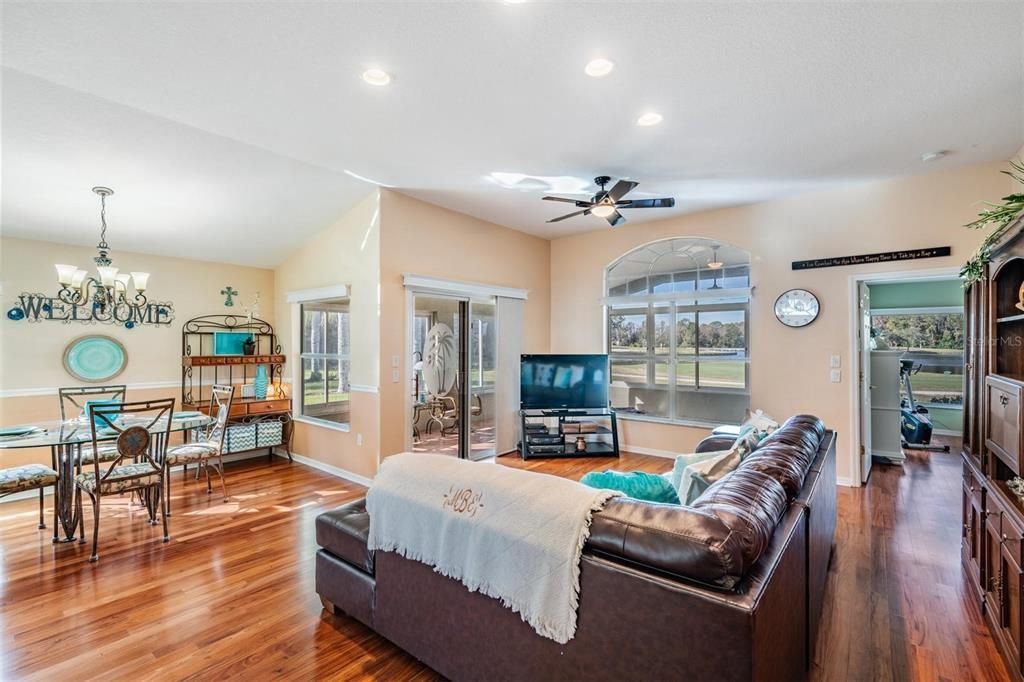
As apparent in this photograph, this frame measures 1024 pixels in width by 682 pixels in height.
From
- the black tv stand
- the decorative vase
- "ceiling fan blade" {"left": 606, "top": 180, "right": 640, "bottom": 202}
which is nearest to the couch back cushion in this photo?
"ceiling fan blade" {"left": 606, "top": 180, "right": 640, "bottom": 202}

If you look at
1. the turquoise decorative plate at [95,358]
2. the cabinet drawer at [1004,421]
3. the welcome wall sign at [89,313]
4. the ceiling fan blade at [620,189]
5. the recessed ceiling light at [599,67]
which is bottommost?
the cabinet drawer at [1004,421]

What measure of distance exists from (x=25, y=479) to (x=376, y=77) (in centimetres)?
365

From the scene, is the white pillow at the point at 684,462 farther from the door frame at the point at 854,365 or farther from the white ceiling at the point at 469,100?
the door frame at the point at 854,365

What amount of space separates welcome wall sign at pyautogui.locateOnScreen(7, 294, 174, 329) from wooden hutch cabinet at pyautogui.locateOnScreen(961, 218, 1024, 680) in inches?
240

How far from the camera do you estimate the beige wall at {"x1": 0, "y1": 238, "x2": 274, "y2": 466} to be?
427 centimetres

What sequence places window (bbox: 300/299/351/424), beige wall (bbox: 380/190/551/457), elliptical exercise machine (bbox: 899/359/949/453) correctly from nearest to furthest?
beige wall (bbox: 380/190/551/457), window (bbox: 300/299/351/424), elliptical exercise machine (bbox: 899/359/949/453)

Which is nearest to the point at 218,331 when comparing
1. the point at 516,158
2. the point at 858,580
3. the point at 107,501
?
the point at 107,501

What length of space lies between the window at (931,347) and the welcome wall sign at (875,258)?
3.28 metres

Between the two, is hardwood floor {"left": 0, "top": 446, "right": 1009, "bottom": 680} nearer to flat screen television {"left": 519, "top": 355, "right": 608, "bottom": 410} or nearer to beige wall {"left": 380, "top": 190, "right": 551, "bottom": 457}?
beige wall {"left": 380, "top": 190, "right": 551, "bottom": 457}

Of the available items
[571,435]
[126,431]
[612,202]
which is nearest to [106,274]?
[126,431]

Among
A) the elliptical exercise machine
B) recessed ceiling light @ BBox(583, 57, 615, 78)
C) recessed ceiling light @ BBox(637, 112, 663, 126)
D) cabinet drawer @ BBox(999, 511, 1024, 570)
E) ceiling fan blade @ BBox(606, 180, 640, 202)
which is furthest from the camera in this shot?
the elliptical exercise machine

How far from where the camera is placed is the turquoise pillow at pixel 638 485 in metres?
2.18

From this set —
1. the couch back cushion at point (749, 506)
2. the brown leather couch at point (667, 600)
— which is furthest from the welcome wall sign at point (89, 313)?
the couch back cushion at point (749, 506)

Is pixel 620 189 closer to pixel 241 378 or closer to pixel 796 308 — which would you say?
pixel 796 308
